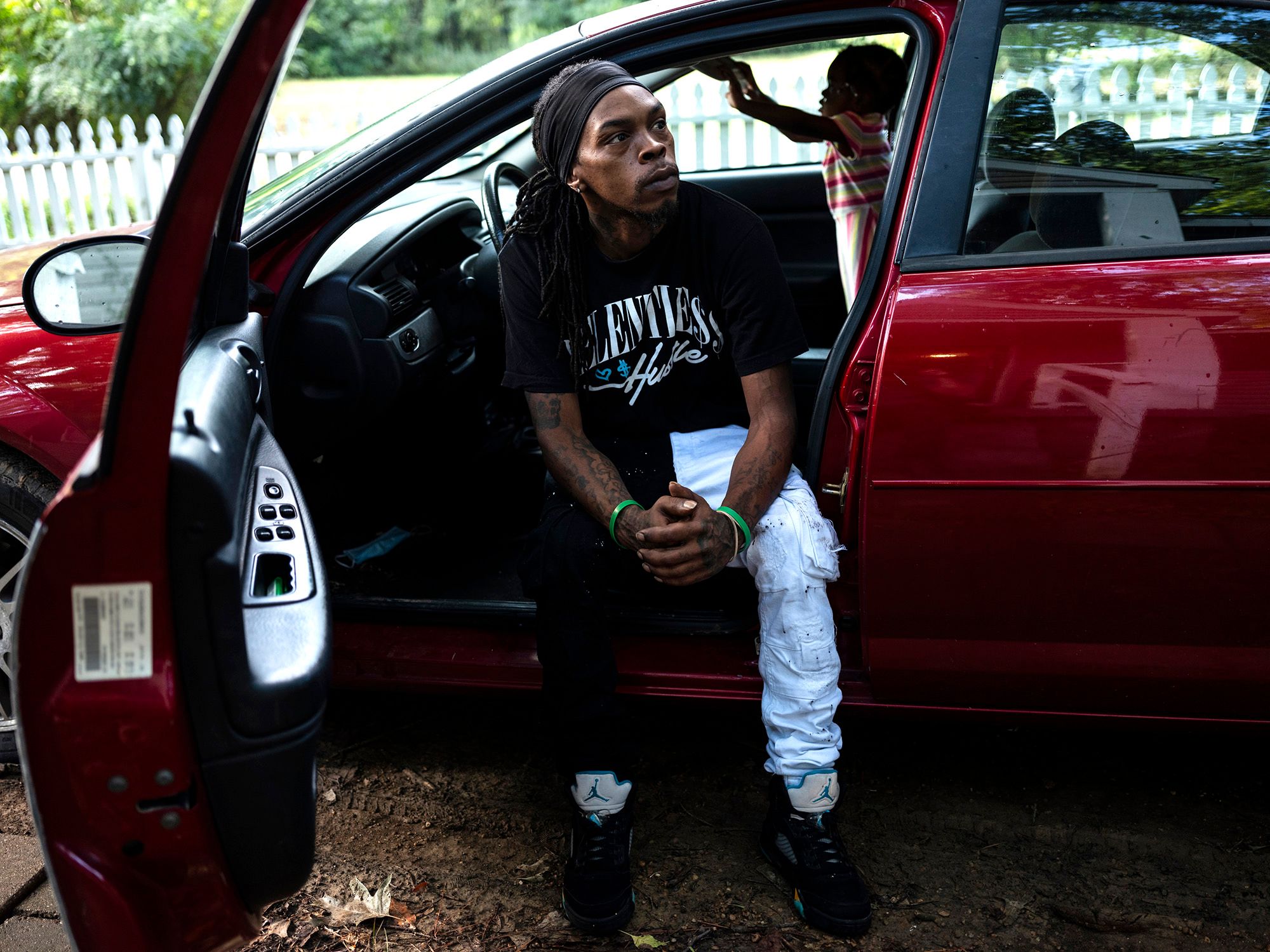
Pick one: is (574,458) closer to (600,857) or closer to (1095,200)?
(600,857)

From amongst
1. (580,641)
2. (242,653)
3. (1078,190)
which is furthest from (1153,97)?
(242,653)

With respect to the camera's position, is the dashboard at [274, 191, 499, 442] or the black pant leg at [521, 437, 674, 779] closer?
the black pant leg at [521, 437, 674, 779]

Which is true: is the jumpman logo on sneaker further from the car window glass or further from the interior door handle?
the car window glass

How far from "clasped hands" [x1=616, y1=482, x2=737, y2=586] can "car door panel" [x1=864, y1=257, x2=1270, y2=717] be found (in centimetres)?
27

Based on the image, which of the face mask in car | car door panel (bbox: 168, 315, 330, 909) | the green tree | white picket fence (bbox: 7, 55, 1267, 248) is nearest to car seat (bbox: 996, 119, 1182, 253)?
car door panel (bbox: 168, 315, 330, 909)

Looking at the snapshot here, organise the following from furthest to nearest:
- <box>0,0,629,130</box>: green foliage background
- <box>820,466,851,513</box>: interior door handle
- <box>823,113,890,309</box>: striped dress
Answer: <box>0,0,629,130</box>: green foliage background
<box>823,113,890,309</box>: striped dress
<box>820,466,851,513</box>: interior door handle

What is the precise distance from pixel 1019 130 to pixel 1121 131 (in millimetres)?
198

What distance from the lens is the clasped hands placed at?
1.98m

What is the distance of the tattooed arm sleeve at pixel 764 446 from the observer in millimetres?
2059

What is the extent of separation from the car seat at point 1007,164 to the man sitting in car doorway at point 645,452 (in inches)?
15.7

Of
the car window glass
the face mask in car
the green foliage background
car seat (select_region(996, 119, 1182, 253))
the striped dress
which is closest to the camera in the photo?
car seat (select_region(996, 119, 1182, 253))

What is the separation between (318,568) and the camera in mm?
1585

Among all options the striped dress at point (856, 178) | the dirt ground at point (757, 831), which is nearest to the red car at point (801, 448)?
the dirt ground at point (757, 831)

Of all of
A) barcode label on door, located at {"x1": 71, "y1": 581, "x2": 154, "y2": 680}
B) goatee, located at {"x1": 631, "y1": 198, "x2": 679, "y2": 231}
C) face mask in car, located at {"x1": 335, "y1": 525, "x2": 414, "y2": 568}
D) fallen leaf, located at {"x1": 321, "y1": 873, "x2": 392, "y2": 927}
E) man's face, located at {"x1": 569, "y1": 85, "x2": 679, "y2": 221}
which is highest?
man's face, located at {"x1": 569, "y1": 85, "x2": 679, "y2": 221}
